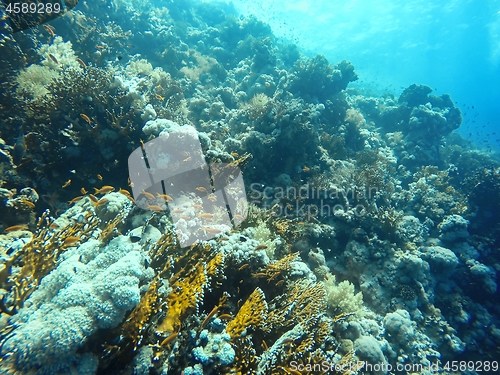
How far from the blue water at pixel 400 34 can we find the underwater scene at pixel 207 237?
20238mm

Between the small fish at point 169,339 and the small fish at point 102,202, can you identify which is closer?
the small fish at point 169,339

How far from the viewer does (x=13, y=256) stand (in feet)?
10.4

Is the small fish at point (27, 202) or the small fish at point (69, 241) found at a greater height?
the small fish at point (27, 202)

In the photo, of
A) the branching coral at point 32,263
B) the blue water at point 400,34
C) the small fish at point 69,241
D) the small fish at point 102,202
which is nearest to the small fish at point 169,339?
the branching coral at point 32,263

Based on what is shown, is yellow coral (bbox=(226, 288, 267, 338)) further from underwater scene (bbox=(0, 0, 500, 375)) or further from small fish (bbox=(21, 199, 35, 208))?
small fish (bbox=(21, 199, 35, 208))

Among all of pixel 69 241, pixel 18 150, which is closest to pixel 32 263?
pixel 69 241

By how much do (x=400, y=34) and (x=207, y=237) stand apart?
202 ft

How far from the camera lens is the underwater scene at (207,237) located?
2875mm

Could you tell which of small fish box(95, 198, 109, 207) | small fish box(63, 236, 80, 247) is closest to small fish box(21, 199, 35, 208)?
small fish box(95, 198, 109, 207)

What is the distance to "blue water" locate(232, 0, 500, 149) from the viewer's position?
38.8 meters

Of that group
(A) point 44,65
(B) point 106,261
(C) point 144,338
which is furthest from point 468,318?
(A) point 44,65

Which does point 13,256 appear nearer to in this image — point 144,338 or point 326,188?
point 144,338

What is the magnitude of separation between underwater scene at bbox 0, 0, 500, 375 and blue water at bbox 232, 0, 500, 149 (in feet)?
66.4

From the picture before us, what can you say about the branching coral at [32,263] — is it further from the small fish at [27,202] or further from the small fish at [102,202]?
the small fish at [27,202]
